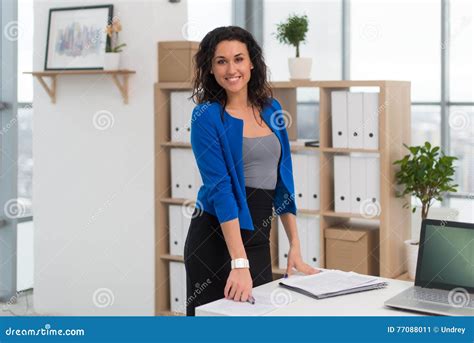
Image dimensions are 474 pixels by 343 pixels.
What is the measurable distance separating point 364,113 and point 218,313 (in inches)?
78.7

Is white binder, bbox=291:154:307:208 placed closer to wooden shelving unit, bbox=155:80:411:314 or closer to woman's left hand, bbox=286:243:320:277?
wooden shelving unit, bbox=155:80:411:314

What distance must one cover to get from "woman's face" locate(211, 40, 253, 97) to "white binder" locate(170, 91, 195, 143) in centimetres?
179

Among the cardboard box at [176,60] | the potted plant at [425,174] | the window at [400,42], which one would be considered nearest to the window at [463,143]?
the window at [400,42]

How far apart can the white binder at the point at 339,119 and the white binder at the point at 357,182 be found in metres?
0.11

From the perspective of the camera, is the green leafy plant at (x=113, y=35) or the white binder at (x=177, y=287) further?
the white binder at (x=177, y=287)

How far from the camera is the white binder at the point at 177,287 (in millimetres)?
4406

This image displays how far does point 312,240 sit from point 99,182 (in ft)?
4.69

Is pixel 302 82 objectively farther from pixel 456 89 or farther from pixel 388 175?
pixel 456 89

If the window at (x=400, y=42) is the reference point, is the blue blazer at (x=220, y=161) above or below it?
below

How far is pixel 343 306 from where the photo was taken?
2.20 m

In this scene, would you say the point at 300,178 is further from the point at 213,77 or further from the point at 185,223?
the point at 213,77

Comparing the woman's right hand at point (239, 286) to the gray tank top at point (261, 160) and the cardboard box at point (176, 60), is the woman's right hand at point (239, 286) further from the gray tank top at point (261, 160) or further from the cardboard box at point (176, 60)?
the cardboard box at point (176, 60)

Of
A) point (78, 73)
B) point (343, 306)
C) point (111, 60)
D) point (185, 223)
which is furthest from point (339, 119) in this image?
Result: point (343, 306)

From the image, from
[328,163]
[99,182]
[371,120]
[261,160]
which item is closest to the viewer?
[261,160]
